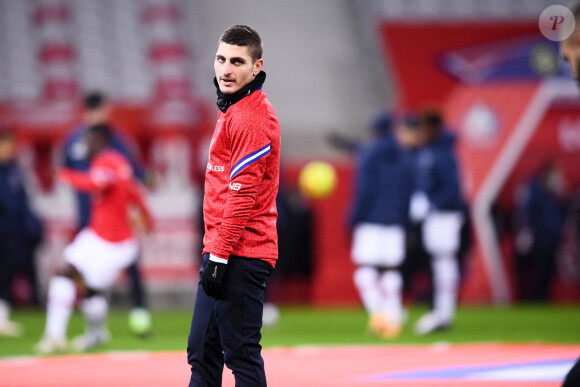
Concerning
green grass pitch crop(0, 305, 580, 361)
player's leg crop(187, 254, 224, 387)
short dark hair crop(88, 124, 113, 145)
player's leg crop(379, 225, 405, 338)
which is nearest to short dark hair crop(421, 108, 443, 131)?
player's leg crop(379, 225, 405, 338)

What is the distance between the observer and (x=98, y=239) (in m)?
9.50

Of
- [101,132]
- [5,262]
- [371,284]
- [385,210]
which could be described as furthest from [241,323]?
[5,262]

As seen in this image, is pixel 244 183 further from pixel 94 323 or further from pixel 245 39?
pixel 94 323

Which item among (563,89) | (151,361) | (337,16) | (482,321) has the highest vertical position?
(337,16)

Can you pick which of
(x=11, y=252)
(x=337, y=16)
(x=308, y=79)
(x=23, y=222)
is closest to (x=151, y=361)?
(x=11, y=252)

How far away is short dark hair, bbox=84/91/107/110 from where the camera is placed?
10232 mm

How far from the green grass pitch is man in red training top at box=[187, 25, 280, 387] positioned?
526 centimetres

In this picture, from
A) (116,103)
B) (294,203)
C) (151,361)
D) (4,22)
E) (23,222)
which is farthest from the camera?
(4,22)

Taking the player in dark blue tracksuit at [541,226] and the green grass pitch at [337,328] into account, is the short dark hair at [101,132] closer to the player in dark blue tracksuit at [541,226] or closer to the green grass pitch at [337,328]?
the green grass pitch at [337,328]

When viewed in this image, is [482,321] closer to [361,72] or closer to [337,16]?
[361,72]

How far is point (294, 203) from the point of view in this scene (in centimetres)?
1680

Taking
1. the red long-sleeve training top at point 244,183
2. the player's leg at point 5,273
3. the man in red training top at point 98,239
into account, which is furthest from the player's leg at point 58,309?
the red long-sleeve training top at point 244,183

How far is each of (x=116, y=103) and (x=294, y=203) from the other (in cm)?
463

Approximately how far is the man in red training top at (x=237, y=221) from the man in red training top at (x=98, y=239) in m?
4.67
